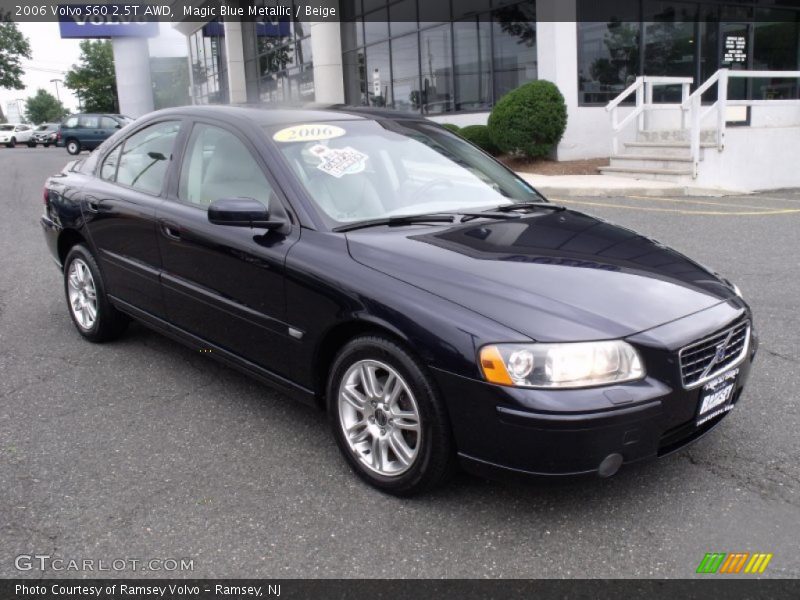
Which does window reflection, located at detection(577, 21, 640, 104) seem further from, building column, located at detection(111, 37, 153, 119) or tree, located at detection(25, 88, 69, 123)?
tree, located at detection(25, 88, 69, 123)

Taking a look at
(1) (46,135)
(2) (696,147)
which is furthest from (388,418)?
(1) (46,135)

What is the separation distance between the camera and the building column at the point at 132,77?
42.5 m

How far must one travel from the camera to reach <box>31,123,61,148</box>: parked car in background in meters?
48.9

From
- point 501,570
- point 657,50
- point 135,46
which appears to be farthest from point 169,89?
point 501,570

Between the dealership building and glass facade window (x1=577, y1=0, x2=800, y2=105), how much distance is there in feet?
0.08

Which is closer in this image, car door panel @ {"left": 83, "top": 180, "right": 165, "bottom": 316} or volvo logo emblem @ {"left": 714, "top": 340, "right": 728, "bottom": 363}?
volvo logo emblem @ {"left": 714, "top": 340, "right": 728, "bottom": 363}

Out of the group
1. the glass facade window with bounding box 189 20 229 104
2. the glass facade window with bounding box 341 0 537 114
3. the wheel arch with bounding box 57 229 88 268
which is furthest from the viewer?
the glass facade window with bounding box 189 20 229 104

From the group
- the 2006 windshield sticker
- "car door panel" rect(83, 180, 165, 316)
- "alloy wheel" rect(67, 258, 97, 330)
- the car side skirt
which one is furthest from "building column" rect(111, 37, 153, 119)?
the 2006 windshield sticker

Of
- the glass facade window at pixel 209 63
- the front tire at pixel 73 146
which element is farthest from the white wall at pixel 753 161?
the front tire at pixel 73 146

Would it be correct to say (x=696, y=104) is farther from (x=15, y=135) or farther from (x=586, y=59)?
(x=15, y=135)

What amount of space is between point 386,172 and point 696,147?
10.2 metres

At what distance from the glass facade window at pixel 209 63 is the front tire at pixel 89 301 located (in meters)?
28.8
